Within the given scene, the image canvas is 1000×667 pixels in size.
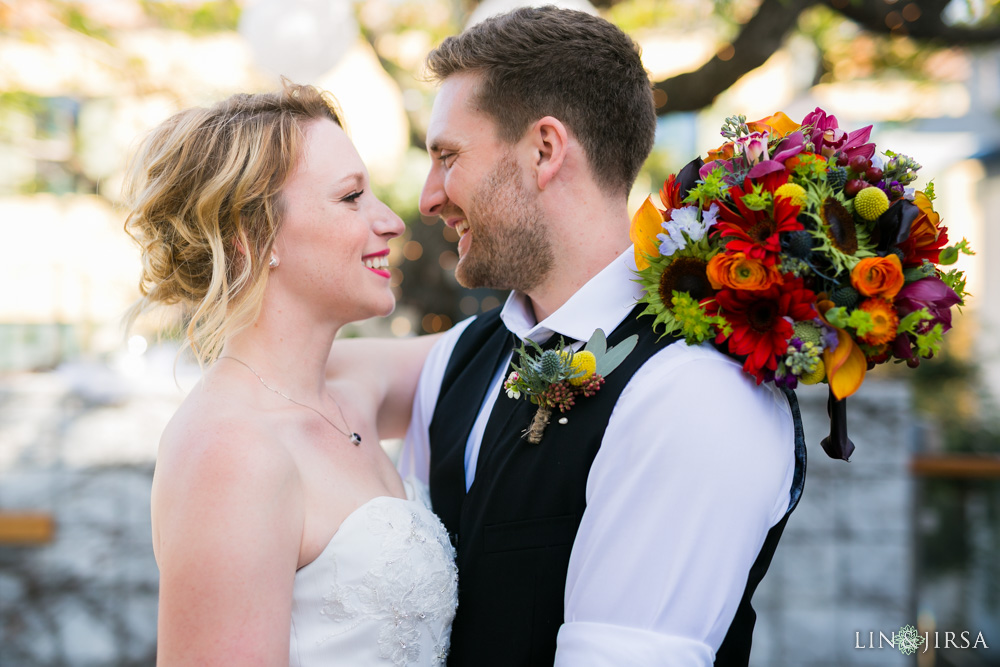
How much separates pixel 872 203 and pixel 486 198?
103cm

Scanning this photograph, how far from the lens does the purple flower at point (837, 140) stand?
1.72m

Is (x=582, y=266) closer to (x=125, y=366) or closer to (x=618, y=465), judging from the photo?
(x=618, y=465)

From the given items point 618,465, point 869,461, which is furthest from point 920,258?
point 869,461

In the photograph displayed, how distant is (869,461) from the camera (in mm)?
4094

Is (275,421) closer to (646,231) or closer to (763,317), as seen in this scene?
(646,231)

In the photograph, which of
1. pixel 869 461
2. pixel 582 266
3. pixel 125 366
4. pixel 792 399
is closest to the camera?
pixel 792 399

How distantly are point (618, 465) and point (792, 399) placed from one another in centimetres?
49

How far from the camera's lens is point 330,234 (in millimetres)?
2119

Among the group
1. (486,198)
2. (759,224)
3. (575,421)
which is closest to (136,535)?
(486,198)

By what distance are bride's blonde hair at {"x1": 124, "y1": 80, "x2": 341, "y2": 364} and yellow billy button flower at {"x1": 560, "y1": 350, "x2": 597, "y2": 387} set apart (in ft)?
2.93

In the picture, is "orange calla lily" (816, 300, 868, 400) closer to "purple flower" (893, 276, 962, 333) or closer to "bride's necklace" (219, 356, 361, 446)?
"purple flower" (893, 276, 962, 333)

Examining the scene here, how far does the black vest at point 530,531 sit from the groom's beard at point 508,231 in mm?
374

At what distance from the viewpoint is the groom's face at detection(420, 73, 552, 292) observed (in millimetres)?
2211

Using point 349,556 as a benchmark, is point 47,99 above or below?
above
